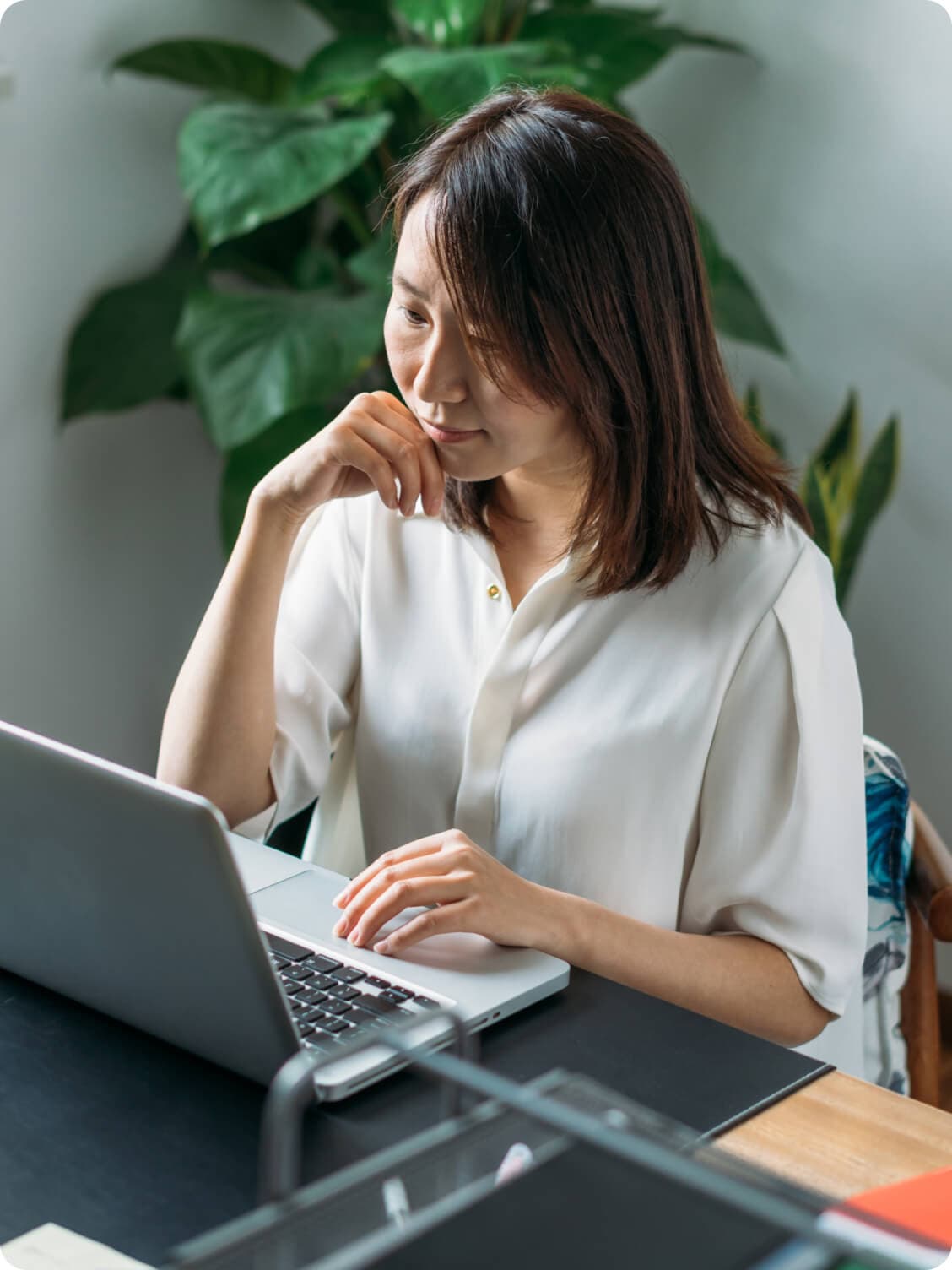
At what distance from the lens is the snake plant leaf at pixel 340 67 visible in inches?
87.0

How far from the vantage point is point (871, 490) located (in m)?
2.24

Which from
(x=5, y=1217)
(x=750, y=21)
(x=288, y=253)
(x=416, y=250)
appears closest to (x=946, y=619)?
(x=750, y=21)

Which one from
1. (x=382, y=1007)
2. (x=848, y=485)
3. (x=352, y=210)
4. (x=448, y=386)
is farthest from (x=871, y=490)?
(x=382, y=1007)

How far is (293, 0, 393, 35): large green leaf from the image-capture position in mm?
2307

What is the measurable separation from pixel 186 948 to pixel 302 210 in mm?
1844

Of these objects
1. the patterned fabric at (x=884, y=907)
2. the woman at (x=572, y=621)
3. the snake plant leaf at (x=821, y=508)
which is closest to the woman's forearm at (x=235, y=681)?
the woman at (x=572, y=621)

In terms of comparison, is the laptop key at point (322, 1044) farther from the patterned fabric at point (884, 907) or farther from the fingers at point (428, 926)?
the patterned fabric at point (884, 907)

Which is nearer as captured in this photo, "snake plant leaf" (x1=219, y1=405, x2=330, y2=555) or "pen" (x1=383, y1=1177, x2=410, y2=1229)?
"pen" (x1=383, y1=1177, x2=410, y2=1229)

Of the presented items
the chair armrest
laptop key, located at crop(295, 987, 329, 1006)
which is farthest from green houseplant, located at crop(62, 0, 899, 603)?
laptop key, located at crop(295, 987, 329, 1006)

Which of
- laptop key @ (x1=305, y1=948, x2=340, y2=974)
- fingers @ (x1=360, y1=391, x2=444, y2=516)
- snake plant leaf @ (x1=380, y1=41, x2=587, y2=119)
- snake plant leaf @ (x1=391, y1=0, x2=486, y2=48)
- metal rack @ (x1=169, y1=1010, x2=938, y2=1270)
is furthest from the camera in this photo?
snake plant leaf @ (x1=391, y1=0, x2=486, y2=48)

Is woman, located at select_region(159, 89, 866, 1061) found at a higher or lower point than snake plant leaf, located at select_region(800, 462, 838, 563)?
higher

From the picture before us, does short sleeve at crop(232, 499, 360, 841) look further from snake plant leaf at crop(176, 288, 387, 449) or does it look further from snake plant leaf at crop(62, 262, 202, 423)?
snake plant leaf at crop(62, 262, 202, 423)

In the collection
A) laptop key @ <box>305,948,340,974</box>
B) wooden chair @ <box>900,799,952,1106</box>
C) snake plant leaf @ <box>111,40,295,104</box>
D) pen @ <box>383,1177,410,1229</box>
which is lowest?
wooden chair @ <box>900,799,952,1106</box>

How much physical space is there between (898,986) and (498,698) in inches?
18.3
